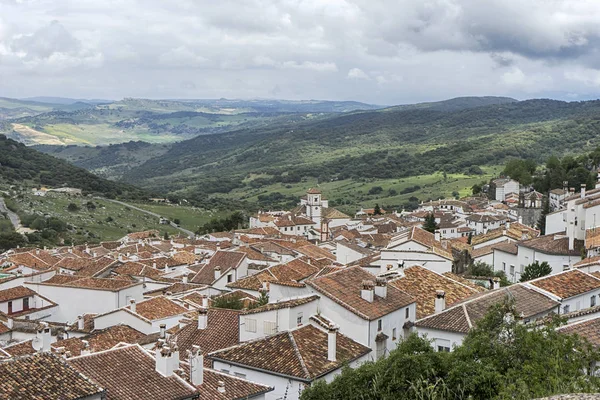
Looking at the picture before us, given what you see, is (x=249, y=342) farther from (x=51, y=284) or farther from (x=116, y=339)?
(x=51, y=284)

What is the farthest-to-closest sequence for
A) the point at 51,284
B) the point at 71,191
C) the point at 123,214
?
the point at 71,191 → the point at 123,214 → the point at 51,284

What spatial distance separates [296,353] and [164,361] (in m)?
5.21

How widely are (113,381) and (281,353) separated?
20.5 feet

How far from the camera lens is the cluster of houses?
60.4 ft

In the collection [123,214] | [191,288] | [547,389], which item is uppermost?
[547,389]

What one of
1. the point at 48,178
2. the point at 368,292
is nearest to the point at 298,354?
the point at 368,292

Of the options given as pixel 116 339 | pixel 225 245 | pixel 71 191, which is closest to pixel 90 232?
pixel 71 191

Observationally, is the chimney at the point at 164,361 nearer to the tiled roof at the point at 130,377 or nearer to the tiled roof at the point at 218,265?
the tiled roof at the point at 130,377

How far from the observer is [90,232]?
12606cm

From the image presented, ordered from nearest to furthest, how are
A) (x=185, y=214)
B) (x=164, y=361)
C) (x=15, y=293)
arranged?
(x=164, y=361), (x=15, y=293), (x=185, y=214)

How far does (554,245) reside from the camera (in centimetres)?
4284

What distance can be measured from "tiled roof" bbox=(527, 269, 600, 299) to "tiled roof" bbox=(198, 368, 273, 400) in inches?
530

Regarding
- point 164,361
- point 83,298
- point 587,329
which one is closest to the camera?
point 164,361

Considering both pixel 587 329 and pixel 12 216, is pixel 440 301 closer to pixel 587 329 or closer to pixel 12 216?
pixel 587 329
